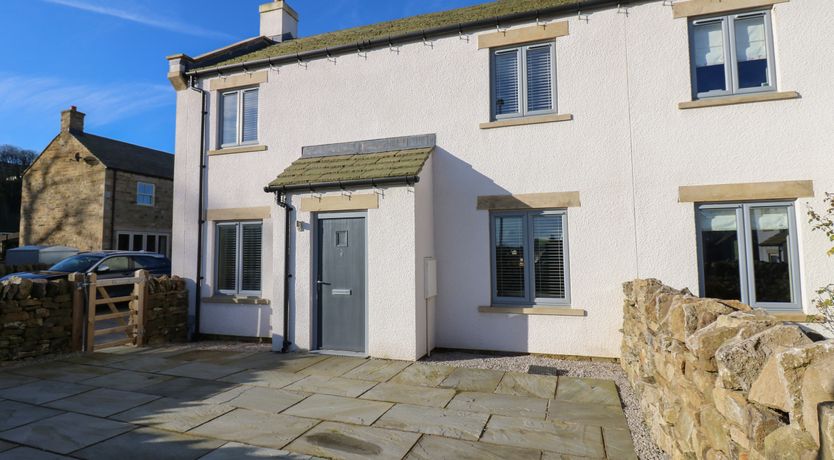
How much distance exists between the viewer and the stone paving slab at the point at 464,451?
378cm

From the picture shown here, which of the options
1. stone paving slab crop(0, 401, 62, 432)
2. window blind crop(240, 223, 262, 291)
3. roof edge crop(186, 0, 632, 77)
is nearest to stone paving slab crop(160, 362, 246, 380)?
stone paving slab crop(0, 401, 62, 432)

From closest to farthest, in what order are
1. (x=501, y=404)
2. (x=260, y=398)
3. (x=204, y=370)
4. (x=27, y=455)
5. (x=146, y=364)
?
1. (x=27, y=455)
2. (x=501, y=404)
3. (x=260, y=398)
4. (x=204, y=370)
5. (x=146, y=364)

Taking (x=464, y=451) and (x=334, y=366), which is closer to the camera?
(x=464, y=451)

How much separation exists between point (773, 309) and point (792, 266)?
676 mm

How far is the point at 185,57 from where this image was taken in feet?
32.1

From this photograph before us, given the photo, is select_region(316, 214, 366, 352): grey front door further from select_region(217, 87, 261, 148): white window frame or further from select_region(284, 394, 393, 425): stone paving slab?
select_region(217, 87, 261, 148): white window frame

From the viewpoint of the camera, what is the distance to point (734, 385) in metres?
2.24

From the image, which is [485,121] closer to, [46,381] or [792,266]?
[792,266]

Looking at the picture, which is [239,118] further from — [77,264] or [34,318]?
[77,264]

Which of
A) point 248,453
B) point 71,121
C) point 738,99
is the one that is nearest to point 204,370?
point 248,453

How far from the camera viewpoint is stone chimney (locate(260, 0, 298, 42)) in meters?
12.3

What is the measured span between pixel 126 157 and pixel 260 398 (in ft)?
74.0

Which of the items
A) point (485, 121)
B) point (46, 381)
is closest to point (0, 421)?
point (46, 381)

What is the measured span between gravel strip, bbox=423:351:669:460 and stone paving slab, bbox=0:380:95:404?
15.7ft
